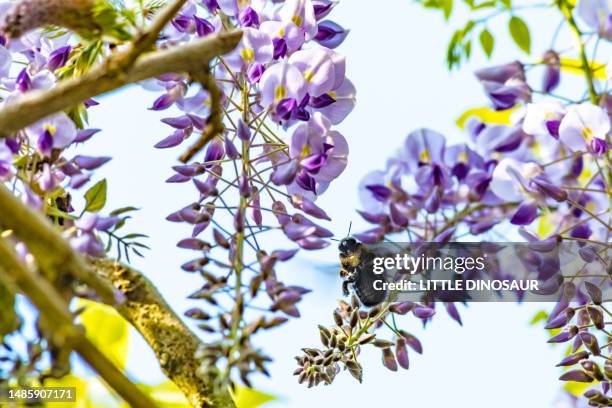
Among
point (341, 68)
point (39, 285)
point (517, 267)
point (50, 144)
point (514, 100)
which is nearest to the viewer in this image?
point (39, 285)

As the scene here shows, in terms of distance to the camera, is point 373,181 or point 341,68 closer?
point 341,68

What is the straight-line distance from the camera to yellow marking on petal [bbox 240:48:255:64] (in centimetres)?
60

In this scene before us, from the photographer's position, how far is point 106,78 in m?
0.34

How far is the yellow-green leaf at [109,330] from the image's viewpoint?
1031 mm

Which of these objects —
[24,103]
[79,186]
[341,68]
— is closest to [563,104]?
[341,68]

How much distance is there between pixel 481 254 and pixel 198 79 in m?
0.42

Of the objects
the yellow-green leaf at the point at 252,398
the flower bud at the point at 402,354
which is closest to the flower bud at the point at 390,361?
the flower bud at the point at 402,354

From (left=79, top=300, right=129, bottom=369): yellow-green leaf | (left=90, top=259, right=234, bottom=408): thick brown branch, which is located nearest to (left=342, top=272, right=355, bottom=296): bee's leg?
(left=90, top=259, right=234, bottom=408): thick brown branch

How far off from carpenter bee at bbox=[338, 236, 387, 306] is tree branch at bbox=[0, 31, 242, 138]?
31 cm

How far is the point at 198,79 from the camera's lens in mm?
349

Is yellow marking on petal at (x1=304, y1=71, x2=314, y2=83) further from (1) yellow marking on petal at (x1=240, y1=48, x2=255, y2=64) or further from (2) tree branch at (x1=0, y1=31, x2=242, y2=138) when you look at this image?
(2) tree branch at (x1=0, y1=31, x2=242, y2=138)

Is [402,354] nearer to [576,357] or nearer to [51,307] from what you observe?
[576,357]

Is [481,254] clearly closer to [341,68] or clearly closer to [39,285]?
[341,68]

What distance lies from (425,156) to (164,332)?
0.35 m
